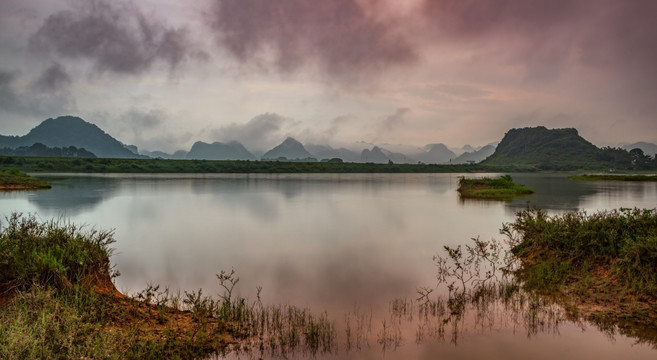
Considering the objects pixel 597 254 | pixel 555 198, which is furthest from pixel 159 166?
pixel 597 254

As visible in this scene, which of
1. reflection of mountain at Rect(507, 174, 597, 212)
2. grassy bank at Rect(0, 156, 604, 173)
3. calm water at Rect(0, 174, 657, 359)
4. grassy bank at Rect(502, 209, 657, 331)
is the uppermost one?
grassy bank at Rect(0, 156, 604, 173)

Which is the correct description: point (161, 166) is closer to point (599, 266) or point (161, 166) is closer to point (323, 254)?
point (323, 254)

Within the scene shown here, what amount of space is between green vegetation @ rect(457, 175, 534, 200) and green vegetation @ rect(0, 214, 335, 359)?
148 ft

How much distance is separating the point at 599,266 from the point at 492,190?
4219 cm

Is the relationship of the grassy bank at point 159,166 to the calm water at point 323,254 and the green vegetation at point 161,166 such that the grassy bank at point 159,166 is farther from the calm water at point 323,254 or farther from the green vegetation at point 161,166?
the calm water at point 323,254

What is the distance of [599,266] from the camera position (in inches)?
531

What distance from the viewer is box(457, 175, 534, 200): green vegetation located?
52.5 m

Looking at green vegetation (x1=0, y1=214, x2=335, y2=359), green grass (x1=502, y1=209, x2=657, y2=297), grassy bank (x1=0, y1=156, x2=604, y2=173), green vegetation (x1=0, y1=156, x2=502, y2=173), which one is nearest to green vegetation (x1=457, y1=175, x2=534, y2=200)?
green grass (x1=502, y1=209, x2=657, y2=297)

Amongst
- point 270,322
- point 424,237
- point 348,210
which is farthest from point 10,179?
point 270,322

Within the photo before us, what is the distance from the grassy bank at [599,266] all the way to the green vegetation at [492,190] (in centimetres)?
3576

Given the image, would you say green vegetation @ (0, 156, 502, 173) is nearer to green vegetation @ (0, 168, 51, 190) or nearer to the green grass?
green vegetation @ (0, 168, 51, 190)

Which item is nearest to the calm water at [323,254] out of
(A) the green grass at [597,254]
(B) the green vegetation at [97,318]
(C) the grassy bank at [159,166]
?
(B) the green vegetation at [97,318]

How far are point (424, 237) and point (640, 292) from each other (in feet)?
42.3

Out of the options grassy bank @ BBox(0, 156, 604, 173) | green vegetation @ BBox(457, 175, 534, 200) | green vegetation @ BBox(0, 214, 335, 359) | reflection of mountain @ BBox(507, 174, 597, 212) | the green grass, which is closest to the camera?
green vegetation @ BBox(0, 214, 335, 359)
